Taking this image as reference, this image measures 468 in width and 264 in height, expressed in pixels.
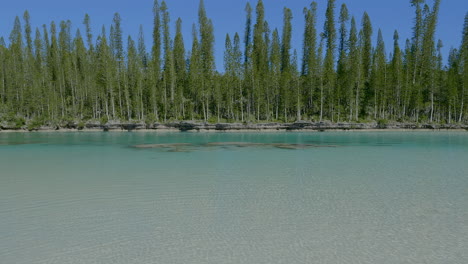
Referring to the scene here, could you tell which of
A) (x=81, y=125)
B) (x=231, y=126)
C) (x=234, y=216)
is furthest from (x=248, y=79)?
(x=234, y=216)

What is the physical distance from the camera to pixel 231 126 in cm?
4922

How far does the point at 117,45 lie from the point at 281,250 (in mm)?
63389

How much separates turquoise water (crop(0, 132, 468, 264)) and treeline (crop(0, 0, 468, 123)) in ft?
130

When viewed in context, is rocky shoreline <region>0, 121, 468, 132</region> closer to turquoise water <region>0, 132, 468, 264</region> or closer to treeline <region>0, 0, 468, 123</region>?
treeline <region>0, 0, 468, 123</region>

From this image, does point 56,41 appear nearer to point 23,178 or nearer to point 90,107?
point 90,107

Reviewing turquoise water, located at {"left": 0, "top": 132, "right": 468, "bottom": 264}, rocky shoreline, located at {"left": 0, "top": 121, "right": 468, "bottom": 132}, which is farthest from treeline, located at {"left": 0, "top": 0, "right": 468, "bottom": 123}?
turquoise water, located at {"left": 0, "top": 132, "right": 468, "bottom": 264}

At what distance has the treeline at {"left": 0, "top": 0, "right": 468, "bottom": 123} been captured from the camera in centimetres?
5212

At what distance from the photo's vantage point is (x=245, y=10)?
63938 mm

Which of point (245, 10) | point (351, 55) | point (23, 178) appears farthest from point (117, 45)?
point (23, 178)

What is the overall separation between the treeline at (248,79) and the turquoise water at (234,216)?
3962cm

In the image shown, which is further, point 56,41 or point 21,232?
point 56,41

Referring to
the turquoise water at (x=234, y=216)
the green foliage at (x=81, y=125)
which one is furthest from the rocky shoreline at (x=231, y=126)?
the turquoise water at (x=234, y=216)

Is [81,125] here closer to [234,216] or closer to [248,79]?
[248,79]

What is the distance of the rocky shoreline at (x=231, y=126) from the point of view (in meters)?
47.3
